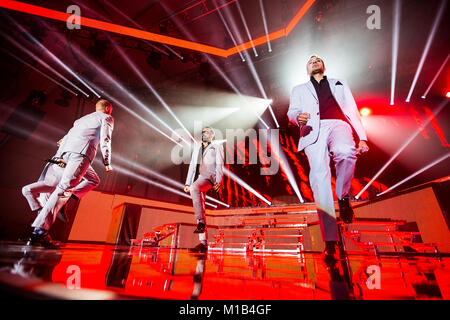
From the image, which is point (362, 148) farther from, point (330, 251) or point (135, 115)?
point (135, 115)

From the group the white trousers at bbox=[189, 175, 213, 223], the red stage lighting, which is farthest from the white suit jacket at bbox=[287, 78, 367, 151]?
the red stage lighting

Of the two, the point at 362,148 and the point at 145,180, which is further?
the point at 145,180

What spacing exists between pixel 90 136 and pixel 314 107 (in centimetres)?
290

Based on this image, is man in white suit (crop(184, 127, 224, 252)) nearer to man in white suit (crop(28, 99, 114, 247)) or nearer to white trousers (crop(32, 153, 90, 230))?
man in white suit (crop(28, 99, 114, 247))

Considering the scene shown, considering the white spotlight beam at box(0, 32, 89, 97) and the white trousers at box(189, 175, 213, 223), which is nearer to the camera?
the white trousers at box(189, 175, 213, 223)

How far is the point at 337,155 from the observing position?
202cm

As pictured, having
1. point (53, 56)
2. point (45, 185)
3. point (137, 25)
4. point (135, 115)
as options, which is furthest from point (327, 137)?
point (135, 115)

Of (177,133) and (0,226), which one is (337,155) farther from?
(177,133)

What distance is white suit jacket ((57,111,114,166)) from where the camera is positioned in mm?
2551

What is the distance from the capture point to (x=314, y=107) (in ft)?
7.32

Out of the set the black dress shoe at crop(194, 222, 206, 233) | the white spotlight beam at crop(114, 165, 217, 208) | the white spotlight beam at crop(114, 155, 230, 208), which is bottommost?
the black dress shoe at crop(194, 222, 206, 233)

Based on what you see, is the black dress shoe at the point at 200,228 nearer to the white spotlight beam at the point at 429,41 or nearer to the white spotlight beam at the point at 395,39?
the white spotlight beam at the point at 395,39

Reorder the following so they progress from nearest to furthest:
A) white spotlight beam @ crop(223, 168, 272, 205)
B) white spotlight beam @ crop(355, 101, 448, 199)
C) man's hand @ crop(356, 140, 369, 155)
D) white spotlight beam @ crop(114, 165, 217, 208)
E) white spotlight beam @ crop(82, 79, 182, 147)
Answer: man's hand @ crop(356, 140, 369, 155)
white spotlight beam @ crop(355, 101, 448, 199)
white spotlight beam @ crop(82, 79, 182, 147)
white spotlight beam @ crop(114, 165, 217, 208)
white spotlight beam @ crop(223, 168, 272, 205)

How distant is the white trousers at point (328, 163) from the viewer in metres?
1.90
